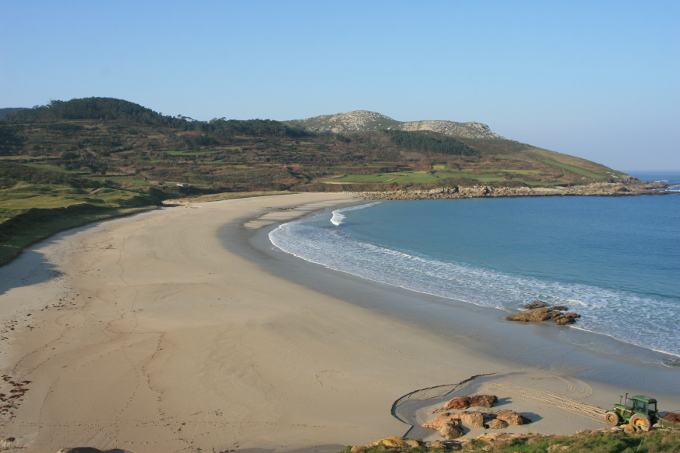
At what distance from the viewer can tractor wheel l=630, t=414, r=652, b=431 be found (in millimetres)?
8080

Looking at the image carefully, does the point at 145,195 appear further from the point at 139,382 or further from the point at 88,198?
the point at 139,382

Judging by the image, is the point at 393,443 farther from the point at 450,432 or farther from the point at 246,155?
the point at 246,155

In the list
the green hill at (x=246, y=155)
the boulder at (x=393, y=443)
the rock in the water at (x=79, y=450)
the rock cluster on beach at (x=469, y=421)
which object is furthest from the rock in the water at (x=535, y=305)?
the green hill at (x=246, y=155)

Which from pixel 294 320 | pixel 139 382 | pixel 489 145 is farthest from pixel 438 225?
pixel 489 145

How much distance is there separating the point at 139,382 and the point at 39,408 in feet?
6.23

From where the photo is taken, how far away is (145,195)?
50.3 m

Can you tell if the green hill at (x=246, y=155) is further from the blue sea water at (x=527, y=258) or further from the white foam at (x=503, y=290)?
the white foam at (x=503, y=290)

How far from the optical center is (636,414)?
8242mm

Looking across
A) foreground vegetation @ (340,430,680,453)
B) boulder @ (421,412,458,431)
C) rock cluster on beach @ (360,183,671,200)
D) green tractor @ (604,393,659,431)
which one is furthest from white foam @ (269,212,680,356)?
rock cluster on beach @ (360,183,671,200)

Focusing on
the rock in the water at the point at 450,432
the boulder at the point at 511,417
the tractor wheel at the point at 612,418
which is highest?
the tractor wheel at the point at 612,418

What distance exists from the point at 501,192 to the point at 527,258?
55531 millimetres

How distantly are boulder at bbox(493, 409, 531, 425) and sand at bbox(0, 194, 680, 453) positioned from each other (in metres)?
0.15

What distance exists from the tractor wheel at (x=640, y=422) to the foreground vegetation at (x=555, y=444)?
29.9 inches

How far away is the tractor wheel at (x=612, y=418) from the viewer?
27.7ft
